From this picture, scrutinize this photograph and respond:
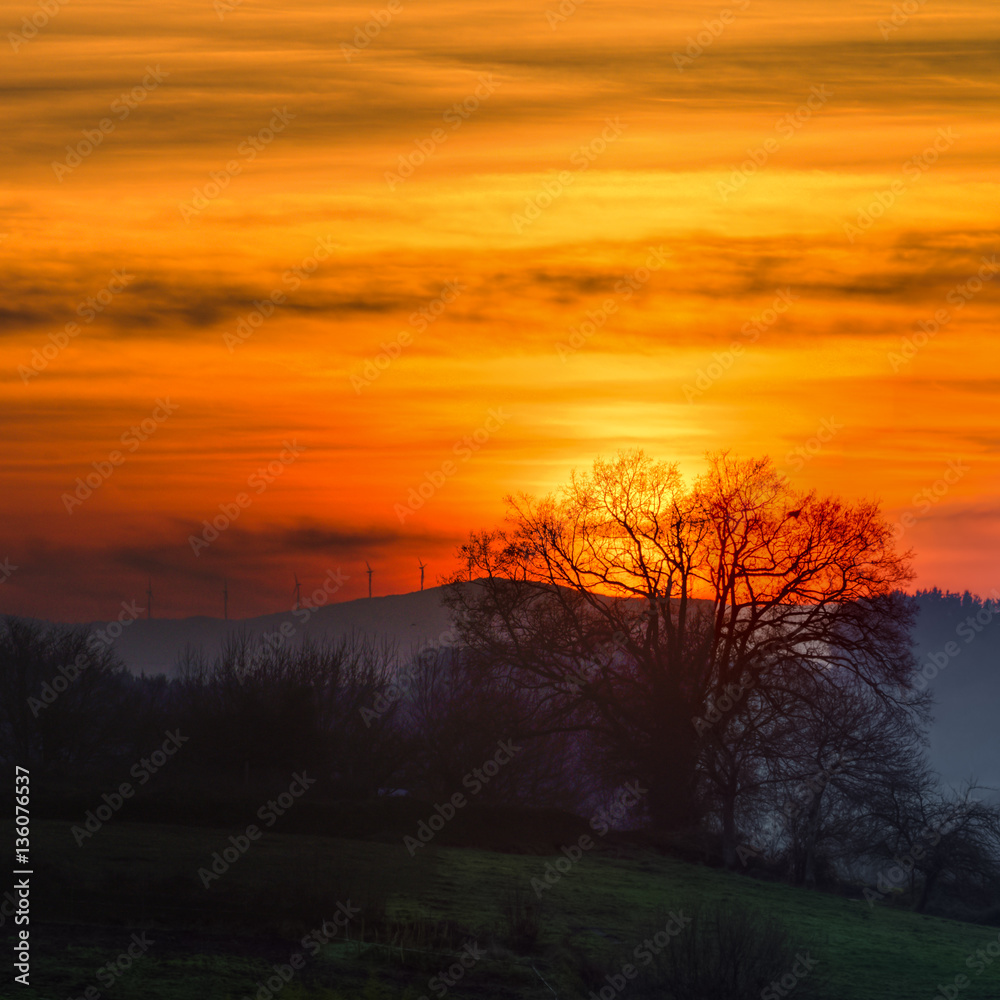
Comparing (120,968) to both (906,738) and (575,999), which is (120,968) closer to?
(575,999)

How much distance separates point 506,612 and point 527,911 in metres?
17.4

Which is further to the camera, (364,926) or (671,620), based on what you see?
(671,620)

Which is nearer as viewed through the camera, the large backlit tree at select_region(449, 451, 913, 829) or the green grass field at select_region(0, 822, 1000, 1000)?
the green grass field at select_region(0, 822, 1000, 1000)

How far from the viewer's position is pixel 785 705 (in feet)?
119

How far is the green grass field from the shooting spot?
611 inches

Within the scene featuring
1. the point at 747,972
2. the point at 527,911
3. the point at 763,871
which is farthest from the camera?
the point at 763,871

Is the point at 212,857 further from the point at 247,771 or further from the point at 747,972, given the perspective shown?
the point at 247,771

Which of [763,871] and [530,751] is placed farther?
[530,751]

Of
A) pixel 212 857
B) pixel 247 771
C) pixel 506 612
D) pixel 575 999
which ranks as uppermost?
pixel 506 612

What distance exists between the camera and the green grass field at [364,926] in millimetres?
15516

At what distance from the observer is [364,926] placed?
60.4ft

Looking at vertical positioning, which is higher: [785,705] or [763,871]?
[785,705]

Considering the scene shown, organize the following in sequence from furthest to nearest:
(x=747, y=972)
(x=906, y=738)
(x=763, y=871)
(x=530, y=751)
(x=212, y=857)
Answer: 1. (x=530, y=751)
2. (x=906, y=738)
3. (x=763, y=871)
4. (x=212, y=857)
5. (x=747, y=972)

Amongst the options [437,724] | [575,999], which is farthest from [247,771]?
[575,999]
